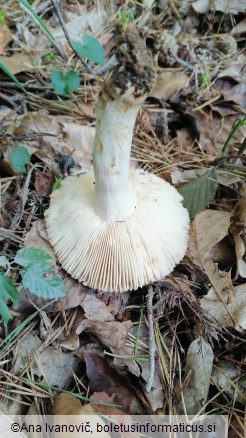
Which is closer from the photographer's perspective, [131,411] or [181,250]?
[131,411]

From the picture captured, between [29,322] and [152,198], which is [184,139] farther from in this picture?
[29,322]

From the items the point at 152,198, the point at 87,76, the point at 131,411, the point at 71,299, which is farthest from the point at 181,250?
the point at 87,76

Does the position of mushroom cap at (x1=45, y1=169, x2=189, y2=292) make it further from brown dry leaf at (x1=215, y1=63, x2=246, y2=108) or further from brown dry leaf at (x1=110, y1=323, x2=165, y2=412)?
brown dry leaf at (x1=215, y1=63, x2=246, y2=108)

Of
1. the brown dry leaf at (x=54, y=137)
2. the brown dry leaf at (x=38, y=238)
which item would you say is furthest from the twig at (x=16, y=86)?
the brown dry leaf at (x=38, y=238)

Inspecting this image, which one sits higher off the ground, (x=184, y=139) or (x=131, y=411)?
(x=184, y=139)

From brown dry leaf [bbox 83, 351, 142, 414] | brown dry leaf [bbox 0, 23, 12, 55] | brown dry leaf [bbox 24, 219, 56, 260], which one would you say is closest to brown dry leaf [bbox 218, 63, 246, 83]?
brown dry leaf [bbox 0, 23, 12, 55]

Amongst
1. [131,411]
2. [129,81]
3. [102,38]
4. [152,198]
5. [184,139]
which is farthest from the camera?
[102,38]

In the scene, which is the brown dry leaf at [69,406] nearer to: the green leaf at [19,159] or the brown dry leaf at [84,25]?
the green leaf at [19,159]

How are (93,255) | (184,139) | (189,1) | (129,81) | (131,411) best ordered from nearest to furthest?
(129,81) → (131,411) → (93,255) → (184,139) → (189,1)
